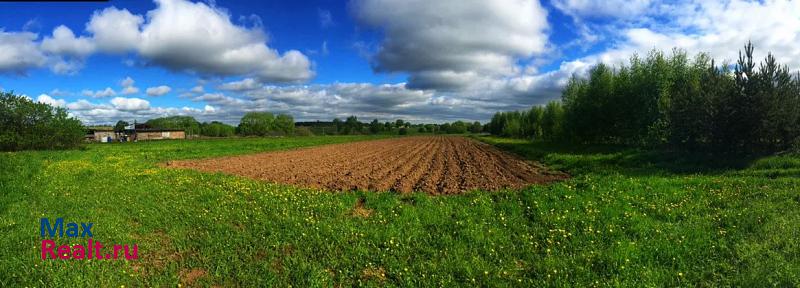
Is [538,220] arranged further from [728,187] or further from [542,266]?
[728,187]

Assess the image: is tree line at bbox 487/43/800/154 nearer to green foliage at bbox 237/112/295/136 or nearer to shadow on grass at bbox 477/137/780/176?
shadow on grass at bbox 477/137/780/176

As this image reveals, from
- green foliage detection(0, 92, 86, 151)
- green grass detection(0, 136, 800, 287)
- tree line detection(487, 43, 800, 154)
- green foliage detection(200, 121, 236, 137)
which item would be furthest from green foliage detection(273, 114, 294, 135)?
green grass detection(0, 136, 800, 287)

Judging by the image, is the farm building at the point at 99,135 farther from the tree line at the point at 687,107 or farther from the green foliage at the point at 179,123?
the tree line at the point at 687,107

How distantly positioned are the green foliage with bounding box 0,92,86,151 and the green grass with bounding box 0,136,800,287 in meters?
42.7

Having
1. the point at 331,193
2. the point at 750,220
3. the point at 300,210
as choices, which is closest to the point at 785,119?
the point at 750,220

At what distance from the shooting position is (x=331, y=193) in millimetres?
12641

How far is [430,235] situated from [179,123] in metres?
187

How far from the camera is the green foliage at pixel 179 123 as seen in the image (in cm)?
16075

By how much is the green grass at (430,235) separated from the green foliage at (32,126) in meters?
42.7

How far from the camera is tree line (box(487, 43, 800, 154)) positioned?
65.8 ft

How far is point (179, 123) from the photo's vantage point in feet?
559

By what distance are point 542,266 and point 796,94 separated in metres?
22.9

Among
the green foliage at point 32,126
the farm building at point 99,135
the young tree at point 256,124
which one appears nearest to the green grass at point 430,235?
the green foliage at point 32,126

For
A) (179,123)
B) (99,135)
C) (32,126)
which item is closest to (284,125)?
(179,123)
